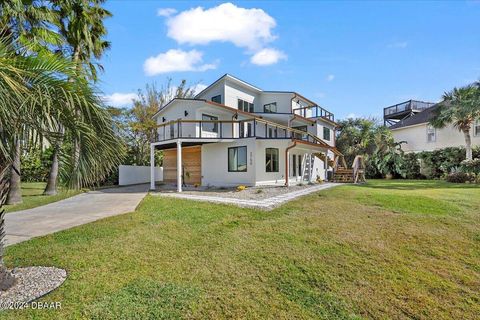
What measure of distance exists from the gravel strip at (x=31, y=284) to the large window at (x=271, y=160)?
1331 centimetres

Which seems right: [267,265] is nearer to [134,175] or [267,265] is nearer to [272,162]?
[272,162]

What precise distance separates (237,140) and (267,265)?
1216 cm

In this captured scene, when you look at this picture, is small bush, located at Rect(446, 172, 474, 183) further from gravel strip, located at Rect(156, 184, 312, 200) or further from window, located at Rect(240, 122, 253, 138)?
window, located at Rect(240, 122, 253, 138)

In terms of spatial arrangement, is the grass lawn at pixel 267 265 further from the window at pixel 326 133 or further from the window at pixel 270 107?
the window at pixel 326 133

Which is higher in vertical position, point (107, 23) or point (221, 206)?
point (107, 23)

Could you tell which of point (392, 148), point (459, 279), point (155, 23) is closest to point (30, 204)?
point (155, 23)

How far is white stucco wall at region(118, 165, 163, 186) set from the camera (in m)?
21.2

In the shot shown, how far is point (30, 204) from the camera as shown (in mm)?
11023

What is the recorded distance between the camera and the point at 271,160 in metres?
17.1

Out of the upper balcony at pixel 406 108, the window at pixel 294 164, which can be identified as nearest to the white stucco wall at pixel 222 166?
the window at pixel 294 164

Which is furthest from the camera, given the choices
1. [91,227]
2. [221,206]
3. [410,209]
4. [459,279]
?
[221,206]

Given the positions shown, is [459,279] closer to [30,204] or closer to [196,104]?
[30,204]

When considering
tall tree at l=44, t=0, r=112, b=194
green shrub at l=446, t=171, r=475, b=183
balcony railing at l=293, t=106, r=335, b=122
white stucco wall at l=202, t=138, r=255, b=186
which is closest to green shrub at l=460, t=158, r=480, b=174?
green shrub at l=446, t=171, r=475, b=183

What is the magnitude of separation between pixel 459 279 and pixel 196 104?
16.5 metres
